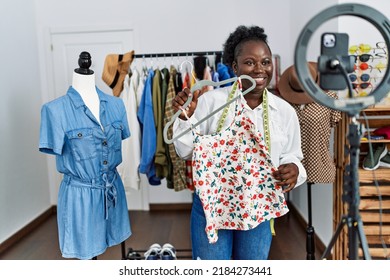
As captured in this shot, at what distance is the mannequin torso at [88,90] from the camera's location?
3.68 feet

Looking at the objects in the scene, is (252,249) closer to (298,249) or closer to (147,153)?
(147,153)

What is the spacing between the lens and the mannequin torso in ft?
3.68

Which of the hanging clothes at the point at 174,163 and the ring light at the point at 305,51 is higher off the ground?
the ring light at the point at 305,51

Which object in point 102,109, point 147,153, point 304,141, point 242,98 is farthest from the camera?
point 147,153

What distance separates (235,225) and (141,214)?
6.52 feet

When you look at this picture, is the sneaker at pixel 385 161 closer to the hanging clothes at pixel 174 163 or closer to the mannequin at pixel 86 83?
the hanging clothes at pixel 174 163

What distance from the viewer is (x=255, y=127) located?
0.91 meters

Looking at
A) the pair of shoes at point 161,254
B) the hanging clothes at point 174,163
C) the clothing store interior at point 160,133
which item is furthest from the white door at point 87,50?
the pair of shoes at point 161,254

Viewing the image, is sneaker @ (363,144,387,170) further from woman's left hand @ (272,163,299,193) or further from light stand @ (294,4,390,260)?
light stand @ (294,4,390,260)

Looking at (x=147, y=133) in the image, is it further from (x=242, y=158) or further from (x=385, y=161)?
(x=385, y=161)

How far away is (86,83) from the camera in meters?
1.13

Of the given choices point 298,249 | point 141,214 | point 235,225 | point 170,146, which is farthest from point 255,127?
point 141,214

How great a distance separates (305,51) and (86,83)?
2.72 ft

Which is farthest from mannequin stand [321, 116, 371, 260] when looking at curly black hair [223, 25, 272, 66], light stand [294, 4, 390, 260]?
curly black hair [223, 25, 272, 66]
